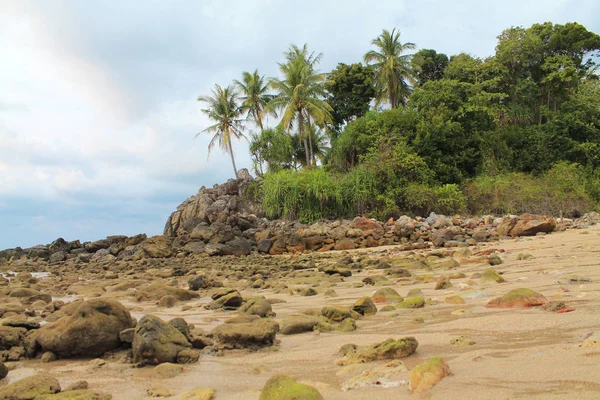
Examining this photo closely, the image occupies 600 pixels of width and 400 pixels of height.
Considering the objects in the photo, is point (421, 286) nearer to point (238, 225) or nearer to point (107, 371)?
point (107, 371)

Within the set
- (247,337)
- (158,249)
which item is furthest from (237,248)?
(247,337)

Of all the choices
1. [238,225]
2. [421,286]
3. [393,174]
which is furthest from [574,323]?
[393,174]

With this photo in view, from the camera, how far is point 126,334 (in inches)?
106

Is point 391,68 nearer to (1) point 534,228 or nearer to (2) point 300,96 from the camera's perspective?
(2) point 300,96

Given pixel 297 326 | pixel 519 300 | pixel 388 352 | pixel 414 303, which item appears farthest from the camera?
pixel 414 303

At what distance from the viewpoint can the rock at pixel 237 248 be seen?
14711 millimetres

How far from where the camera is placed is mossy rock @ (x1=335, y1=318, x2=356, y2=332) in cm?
282

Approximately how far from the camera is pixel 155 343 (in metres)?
2.36

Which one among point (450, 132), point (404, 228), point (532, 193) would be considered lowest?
point (404, 228)

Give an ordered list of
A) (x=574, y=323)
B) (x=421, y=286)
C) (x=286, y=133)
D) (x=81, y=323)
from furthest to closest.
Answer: (x=286, y=133) → (x=421, y=286) → (x=81, y=323) → (x=574, y=323)

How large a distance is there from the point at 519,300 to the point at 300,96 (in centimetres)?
2563

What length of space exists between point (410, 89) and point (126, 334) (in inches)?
1264

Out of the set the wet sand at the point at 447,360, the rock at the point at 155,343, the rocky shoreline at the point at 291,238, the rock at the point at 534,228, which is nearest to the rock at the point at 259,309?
the wet sand at the point at 447,360

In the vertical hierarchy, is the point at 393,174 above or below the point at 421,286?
above
